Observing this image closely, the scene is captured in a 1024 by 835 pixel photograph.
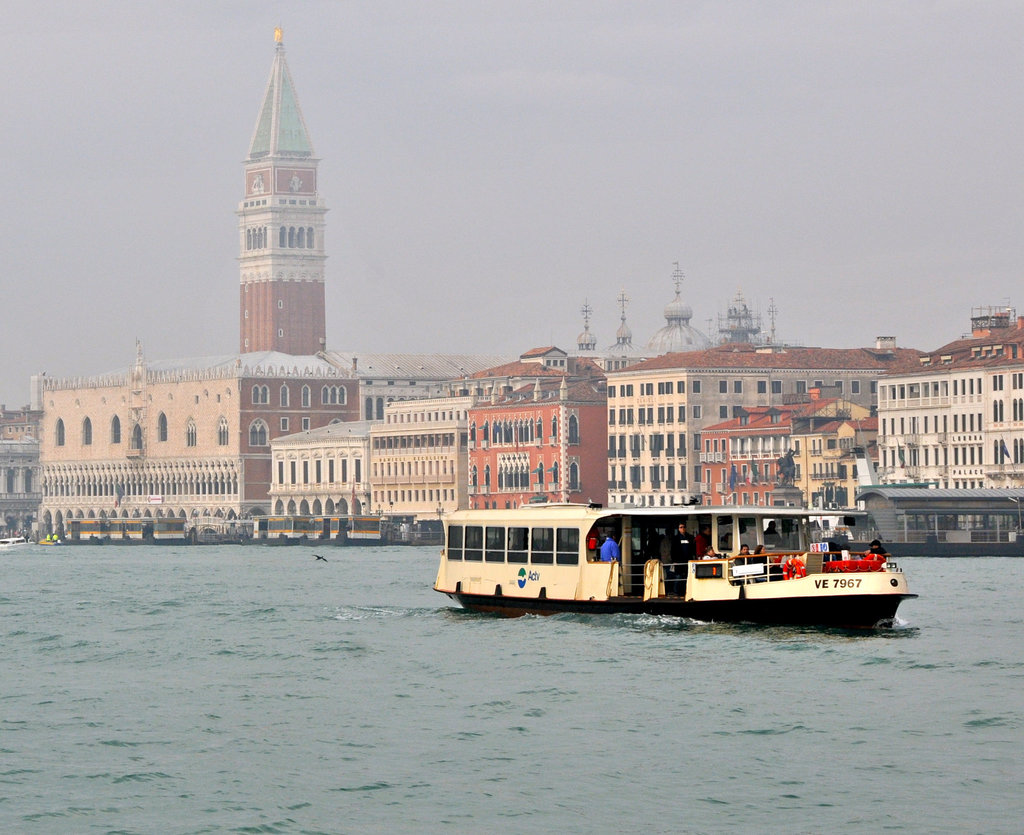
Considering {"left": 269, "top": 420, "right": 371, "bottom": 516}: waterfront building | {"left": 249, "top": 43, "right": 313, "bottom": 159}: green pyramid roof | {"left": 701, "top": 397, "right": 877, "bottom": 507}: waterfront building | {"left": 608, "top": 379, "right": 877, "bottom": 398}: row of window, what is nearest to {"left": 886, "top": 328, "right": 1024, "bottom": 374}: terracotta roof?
{"left": 701, "top": 397, "right": 877, "bottom": 507}: waterfront building

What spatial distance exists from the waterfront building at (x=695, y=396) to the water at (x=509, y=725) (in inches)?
3221

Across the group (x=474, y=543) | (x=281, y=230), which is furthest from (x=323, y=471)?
(x=474, y=543)

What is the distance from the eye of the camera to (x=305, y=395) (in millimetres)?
166250

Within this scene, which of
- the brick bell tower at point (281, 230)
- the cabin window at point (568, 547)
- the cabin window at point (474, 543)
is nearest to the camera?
the cabin window at point (568, 547)

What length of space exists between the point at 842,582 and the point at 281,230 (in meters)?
156

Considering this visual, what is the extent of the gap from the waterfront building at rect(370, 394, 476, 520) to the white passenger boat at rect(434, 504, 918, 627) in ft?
325

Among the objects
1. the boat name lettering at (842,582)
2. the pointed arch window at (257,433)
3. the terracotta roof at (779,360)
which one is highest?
the terracotta roof at (779,360)

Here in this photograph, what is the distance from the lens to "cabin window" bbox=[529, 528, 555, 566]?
41.2 metres

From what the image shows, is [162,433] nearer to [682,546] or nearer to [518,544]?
[518,544]

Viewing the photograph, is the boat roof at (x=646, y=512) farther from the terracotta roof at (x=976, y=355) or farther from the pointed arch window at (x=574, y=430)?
the pointed arch window at (x=574, y=430)

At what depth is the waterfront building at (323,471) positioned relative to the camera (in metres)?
153

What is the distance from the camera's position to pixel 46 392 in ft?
606

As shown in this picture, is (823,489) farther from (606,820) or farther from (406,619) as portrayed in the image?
(606,820)

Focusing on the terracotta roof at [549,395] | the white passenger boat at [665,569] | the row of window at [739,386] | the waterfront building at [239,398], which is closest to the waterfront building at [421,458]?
the terracotta roof at [549,395]
